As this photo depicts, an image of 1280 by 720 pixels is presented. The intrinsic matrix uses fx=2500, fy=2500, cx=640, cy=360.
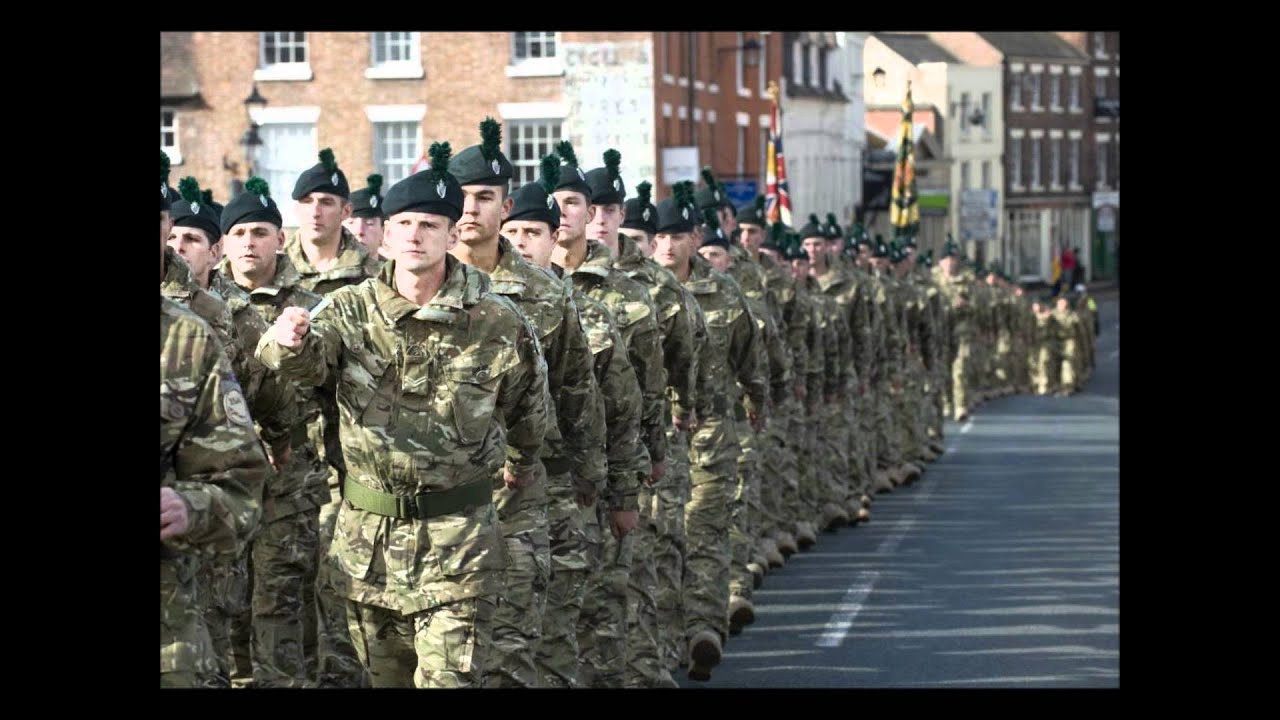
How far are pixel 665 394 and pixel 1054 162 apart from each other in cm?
9364

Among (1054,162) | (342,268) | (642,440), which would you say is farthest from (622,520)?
(1054,162)

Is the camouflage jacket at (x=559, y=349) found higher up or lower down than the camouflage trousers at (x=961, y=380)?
higher up

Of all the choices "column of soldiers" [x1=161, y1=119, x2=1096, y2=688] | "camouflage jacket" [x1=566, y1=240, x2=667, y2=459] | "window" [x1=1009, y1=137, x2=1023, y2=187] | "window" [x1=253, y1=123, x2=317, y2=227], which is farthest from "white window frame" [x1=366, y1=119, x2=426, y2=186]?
"window" [x1=1009, y1=137, x2=1023, y2=187]

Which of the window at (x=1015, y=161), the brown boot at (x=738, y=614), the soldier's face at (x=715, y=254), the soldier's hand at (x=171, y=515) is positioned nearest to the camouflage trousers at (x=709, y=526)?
the brown boot at (x=738, y=614)

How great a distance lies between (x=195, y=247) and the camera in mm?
10477

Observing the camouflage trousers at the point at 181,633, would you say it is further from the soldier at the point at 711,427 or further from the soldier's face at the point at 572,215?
the soldier at the point at 711,427

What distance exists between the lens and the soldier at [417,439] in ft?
27.0

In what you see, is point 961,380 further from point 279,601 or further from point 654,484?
point 279,601

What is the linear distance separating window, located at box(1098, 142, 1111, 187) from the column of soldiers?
309ft

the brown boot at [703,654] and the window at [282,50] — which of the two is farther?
the window at [282,50]

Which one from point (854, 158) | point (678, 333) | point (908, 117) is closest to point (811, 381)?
point (678, 333)

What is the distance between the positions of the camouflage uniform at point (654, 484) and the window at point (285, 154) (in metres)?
32.2

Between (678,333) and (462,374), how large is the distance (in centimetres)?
446

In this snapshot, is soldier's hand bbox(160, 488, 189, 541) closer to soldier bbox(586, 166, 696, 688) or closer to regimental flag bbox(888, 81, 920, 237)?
soldier bbox(586, 166, 696, 688)
